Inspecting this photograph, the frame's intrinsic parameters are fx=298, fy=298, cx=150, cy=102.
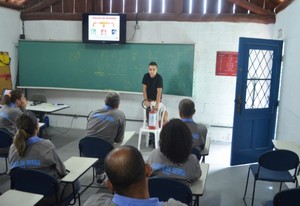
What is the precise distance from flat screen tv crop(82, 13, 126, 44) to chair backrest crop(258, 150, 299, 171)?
145 inches

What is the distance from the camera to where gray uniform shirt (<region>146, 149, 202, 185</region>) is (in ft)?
6.90

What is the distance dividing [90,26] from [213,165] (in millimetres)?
3489

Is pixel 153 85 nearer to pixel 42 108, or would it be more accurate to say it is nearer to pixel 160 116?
Answer: pixel 160 116

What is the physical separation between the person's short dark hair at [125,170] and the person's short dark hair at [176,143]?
93 centimetres

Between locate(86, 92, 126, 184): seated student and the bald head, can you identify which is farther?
locate(86, 92, 126, 184): seated student

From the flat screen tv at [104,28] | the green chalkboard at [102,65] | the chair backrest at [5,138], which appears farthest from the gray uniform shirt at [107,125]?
the flat screen tv at [104,28]

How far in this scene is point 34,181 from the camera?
220 centimetres

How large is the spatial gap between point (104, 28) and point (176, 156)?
421cm

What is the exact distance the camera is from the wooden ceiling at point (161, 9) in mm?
5286

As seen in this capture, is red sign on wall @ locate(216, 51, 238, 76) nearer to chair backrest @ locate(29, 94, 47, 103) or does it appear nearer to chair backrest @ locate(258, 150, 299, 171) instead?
chair backrest @ locate(258, 150, 299, 171)

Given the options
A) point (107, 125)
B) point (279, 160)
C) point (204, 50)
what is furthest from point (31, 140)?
point (204, 50)

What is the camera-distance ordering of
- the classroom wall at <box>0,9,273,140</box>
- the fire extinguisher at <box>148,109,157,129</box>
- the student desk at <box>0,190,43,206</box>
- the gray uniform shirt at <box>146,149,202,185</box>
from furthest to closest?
1. the classroom wall at <box>0,9,273,140</box>
2. the fire extinguisher at <box>148,109,157,129</box>
3. the gray uniform shirt at <box>146,149,202,185</box>
4. the student desk at <box>0,190,43,206</box>

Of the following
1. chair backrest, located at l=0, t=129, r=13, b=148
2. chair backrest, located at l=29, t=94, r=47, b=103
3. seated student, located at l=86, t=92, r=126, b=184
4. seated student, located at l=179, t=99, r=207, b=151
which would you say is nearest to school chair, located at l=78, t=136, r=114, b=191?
seated student, located at l=86, t=92, r=126, b=184

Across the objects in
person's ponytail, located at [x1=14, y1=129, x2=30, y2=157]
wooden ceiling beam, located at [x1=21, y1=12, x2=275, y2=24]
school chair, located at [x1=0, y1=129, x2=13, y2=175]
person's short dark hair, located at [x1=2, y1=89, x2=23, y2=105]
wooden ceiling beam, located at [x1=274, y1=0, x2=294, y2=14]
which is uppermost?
wooden ceiling beam, located at [x1=274, y1=0, x2=294, y2=14]
